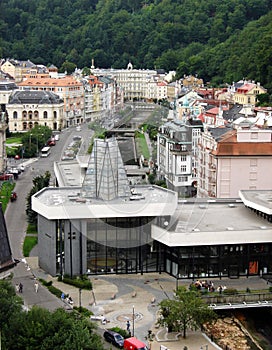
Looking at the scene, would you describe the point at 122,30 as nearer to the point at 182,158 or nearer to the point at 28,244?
the point at 182,158

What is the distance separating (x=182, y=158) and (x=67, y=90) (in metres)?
33.9

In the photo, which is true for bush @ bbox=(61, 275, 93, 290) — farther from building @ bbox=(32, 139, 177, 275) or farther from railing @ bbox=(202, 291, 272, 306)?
railing @ bbox=(202, 291, 272, 306)

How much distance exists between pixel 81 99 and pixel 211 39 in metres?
31.8

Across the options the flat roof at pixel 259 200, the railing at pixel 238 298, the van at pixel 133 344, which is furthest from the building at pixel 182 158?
the van at pixel 133 344

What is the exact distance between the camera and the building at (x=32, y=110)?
6944 centimetres

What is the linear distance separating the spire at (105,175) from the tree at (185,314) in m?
6.90

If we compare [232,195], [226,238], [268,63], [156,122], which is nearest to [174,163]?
[232,195]

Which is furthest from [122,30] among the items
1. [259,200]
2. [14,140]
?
[259,200]

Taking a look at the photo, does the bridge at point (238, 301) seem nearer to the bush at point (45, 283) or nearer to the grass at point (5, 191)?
the bush at point (45, 283)

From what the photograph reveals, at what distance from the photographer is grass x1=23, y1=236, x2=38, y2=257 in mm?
31172

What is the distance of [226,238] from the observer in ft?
90.1

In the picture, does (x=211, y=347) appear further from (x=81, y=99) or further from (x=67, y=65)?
(x=67, y=65)

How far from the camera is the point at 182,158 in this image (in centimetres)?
4309

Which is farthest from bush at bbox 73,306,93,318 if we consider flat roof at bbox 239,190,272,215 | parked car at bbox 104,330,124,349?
flat roof at bbox 239,190,272,215
